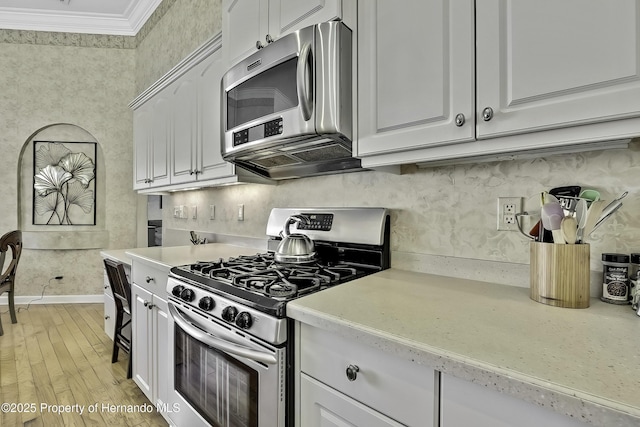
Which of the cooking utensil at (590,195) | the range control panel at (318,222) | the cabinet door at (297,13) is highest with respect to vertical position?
the cabinet door at (297,13)

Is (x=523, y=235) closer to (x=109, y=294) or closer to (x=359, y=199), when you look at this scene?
(x=359, y=199)

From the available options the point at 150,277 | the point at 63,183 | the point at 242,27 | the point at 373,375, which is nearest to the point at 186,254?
the point at 150,277

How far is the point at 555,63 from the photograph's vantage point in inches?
32.9

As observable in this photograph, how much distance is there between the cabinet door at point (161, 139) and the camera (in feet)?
9.02

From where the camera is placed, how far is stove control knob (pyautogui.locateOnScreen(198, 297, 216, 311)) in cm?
129

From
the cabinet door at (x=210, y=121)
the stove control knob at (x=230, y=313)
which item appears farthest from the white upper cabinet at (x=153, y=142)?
the stove control knob at (x=230, y=313)

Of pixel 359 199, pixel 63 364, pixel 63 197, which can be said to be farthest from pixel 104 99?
pixel 359 199

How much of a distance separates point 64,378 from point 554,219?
307 centimetres

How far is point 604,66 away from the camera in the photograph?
770mm

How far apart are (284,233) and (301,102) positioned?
0.74 metres

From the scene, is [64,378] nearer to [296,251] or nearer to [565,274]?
[296,251]

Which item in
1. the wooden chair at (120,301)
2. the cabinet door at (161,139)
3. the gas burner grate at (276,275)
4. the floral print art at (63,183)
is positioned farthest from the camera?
the floral print art at (63,183)

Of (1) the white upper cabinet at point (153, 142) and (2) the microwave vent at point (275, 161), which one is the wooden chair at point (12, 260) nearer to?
(1) the white upper cabinet at point (153, 142)

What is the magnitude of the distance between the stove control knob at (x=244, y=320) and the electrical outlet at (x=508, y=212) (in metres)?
0.93
